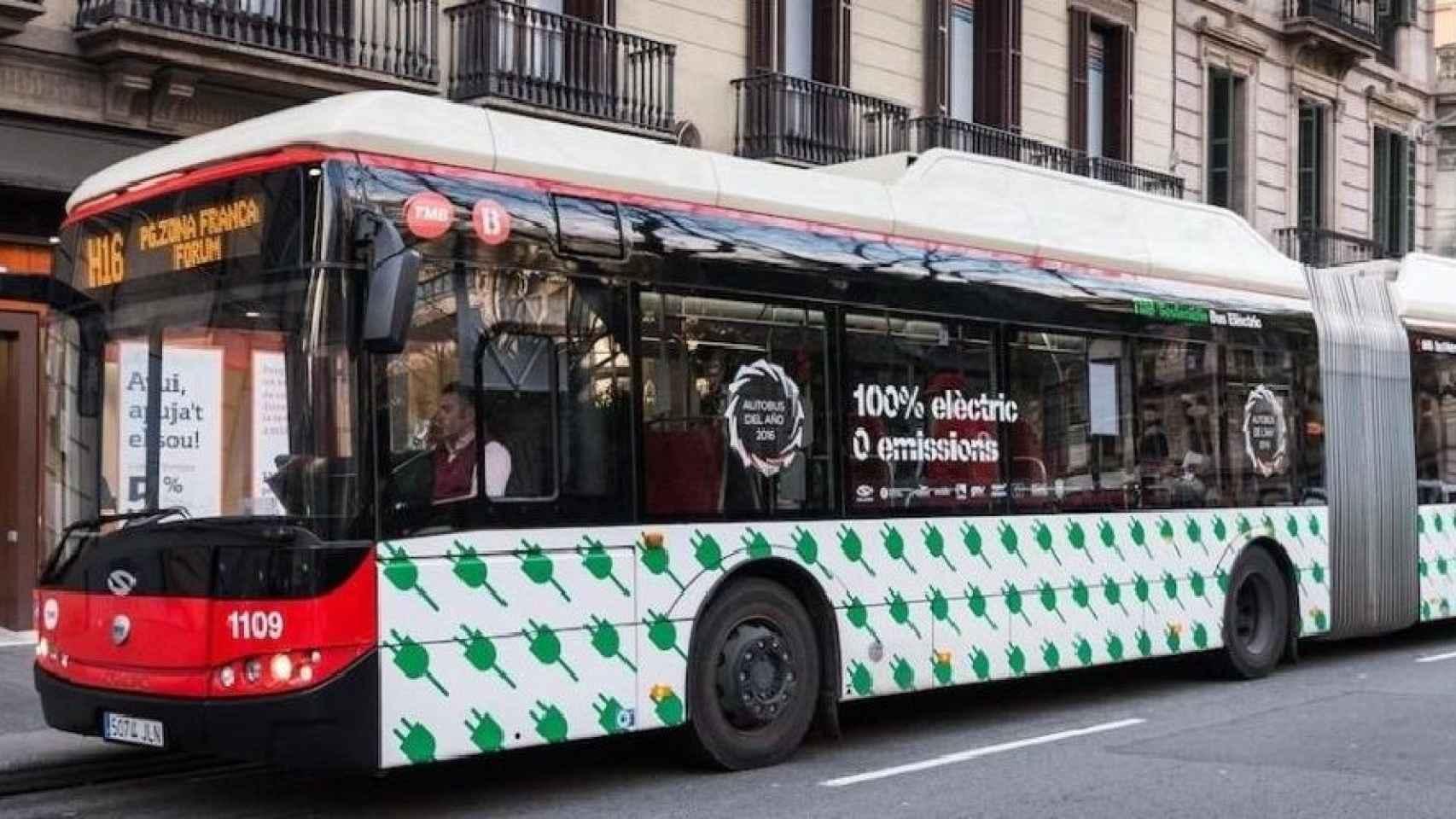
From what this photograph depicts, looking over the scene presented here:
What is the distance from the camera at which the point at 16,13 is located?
41.5 ft

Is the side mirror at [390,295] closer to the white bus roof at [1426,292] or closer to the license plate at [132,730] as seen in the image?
the license plate at [132,730]

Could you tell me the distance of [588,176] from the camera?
329 inches


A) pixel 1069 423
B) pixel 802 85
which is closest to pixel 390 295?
pixel 1069 423

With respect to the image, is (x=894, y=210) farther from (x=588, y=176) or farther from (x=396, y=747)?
(x=396, y=747)

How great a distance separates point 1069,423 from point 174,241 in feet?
18.9

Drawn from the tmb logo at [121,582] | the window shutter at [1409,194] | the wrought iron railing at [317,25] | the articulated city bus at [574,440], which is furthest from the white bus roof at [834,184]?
the window shutter at [1409,194]

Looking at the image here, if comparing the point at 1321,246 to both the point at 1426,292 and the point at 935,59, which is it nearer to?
the point at 935,59

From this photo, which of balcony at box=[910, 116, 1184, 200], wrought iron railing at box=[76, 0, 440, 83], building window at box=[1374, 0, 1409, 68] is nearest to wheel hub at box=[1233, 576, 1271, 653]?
balcony at box=[910, 116, 1184, 200]

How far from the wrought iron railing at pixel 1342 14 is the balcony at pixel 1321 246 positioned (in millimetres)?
3473

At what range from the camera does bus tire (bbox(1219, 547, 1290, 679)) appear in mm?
12539

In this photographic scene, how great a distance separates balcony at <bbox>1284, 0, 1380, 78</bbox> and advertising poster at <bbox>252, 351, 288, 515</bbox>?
25.0 meters

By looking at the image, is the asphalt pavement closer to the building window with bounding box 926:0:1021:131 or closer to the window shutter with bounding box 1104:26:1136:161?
the building window with bounding box 926:0:1021:131

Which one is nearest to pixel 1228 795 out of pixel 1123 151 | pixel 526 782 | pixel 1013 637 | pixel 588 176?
pixel 1013 637

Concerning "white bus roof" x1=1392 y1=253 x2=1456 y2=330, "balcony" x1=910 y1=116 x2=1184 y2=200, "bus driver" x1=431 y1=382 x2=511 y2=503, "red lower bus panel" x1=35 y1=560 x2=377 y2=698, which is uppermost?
"balcony" x1=910 y1=116 x2=1184 y2=200
